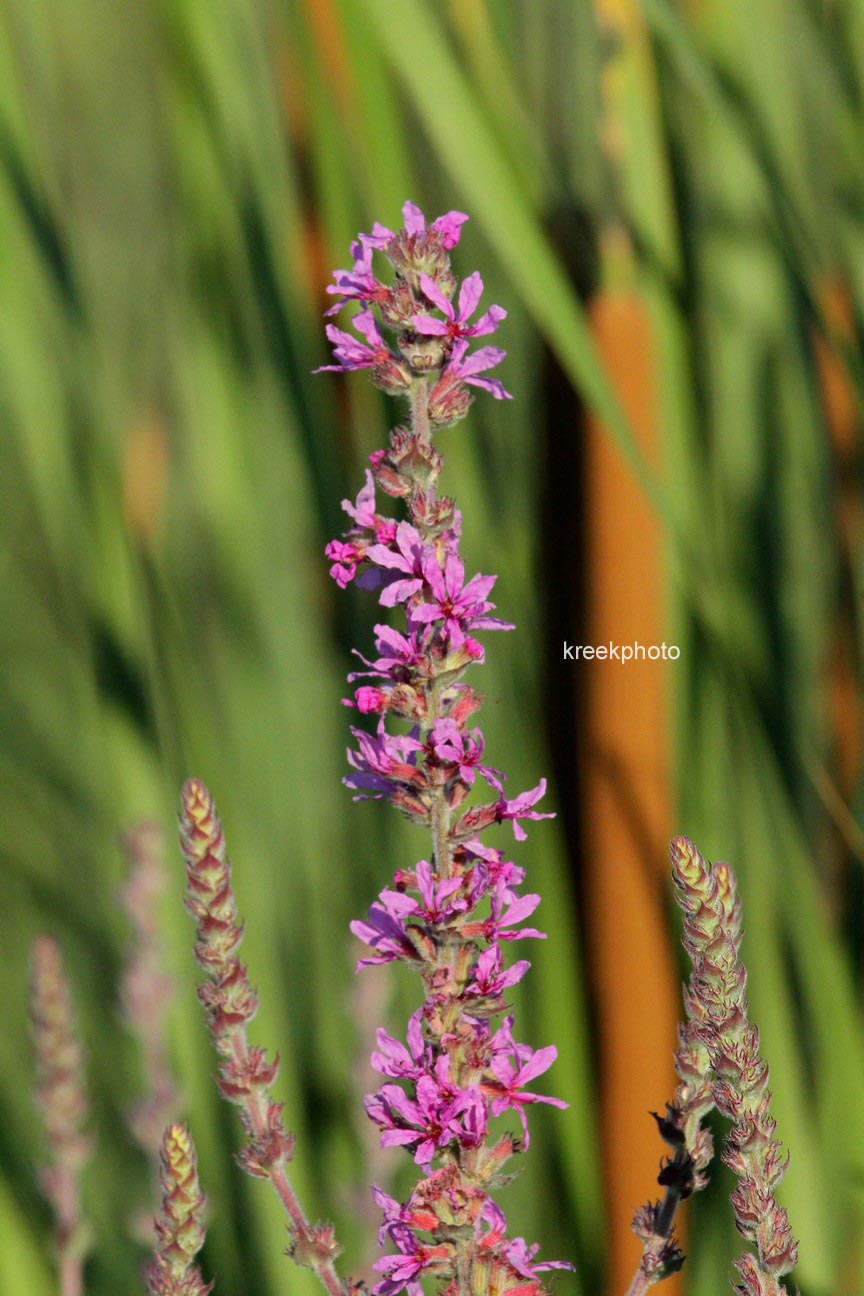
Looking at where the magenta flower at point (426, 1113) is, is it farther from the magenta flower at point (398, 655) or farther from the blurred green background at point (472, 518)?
the blurred green background at point (472, 518)

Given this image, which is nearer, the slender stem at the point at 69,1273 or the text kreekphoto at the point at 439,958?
the text kreekphoto at the point at 439,958

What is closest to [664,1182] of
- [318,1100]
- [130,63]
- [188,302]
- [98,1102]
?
[318,1100]

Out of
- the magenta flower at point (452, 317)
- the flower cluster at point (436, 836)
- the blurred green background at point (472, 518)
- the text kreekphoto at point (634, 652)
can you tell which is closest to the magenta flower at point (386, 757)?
the flower cluster at point (436, 836)

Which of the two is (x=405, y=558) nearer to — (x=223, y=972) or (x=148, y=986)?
(x=223, y=972)

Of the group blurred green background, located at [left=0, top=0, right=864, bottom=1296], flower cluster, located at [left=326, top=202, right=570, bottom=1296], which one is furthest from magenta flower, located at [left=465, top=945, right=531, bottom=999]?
blurred green background, located at [left=0, top=0, right=864, bottom=1296]

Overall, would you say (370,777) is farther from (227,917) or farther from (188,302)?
(188,302)

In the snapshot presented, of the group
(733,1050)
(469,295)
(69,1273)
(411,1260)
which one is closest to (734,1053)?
(733,1050)

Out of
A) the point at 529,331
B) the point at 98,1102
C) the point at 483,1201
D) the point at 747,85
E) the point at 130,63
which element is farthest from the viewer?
the point at 130,63
